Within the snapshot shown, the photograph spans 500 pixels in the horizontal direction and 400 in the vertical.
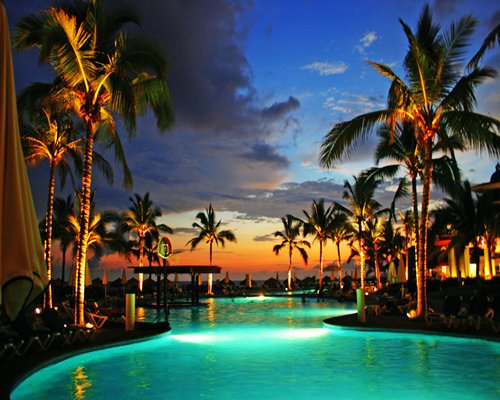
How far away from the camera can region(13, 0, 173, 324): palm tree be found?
44.5 ft

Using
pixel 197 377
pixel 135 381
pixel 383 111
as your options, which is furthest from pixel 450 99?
pixel 135 381

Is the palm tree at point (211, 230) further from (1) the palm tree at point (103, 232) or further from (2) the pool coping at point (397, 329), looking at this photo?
(2) the pool coping at point (397, 329)

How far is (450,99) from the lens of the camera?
15156mm

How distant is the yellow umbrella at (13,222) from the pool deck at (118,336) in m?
4.40

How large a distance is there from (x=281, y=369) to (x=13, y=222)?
29.1 ft

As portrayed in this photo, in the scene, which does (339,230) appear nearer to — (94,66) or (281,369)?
(94,66)

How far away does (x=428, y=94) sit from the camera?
15.4 m

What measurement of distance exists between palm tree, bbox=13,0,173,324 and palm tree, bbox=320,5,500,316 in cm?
569

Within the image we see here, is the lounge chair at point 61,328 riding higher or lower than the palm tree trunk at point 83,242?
lower

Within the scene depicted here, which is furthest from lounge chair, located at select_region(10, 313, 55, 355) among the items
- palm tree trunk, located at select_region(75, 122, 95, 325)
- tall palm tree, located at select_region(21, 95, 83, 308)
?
tall palm tree, located at select_region(21, 95, 83, 308)

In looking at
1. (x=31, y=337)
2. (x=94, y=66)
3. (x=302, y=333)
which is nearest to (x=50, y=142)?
Answer: (x=94, y=66)

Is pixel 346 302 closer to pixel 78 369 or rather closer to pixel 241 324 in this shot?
pixel 241 324

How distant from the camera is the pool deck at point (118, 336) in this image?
8.45 metres

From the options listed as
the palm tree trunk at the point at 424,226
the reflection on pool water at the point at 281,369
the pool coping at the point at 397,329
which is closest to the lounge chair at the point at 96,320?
the reflection on pool water at the point at 281,369
